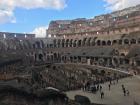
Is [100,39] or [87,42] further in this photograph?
[87,42]

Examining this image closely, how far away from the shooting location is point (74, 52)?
229ft

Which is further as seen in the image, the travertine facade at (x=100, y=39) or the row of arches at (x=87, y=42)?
the row of arches at (x=87, y=42)

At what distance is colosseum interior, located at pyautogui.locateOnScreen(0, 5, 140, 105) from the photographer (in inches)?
1743

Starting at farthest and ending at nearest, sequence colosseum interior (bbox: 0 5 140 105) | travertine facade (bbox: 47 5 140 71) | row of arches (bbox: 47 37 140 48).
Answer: row of arches (bbox: 47 37 140 48), travertine facade (bbox: 47 5 140 71), colosseum interior (bbox: 0 5 140 105)

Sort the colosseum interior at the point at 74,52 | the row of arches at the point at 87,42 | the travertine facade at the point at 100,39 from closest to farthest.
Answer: the colosseum interior at the point at 74,52
the travertine facade at the point at 100,39
the row of arches at the point at 87,42

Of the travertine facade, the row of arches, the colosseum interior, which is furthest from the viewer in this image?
the row of arches

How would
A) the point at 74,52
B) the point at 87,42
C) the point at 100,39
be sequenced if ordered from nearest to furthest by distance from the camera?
the point at 74,52 → the point at 100,39 → the point at 87,42

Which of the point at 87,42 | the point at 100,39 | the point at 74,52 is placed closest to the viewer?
the point at 74,52

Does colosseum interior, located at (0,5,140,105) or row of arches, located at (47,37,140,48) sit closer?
colosseum interior, located at (0,5,140,105)

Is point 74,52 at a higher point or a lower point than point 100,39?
lower

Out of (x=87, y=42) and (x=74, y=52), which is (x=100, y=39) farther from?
(x=74, y=52)

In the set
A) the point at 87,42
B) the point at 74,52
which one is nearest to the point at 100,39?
the point at 87,42

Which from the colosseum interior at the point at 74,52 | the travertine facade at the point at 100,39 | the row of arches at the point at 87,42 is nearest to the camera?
the colosseum interior at the point at 74,52

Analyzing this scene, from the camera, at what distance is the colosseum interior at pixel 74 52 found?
44.3 metres
